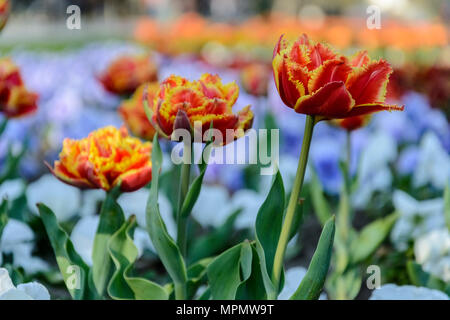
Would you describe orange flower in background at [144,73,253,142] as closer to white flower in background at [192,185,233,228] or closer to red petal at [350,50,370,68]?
red petal at [350,50,370,68]

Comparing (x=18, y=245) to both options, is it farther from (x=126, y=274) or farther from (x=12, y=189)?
(x=126, y=274)

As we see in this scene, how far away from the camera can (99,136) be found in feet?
3.13

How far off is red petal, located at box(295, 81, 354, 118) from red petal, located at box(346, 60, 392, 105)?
0.02 metres

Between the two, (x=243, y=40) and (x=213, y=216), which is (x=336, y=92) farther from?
(x=243, y=40)

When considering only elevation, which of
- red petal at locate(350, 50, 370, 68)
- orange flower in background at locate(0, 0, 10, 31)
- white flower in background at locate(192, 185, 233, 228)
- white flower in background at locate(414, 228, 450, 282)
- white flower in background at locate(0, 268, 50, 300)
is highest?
orange flower in background at locate(0, 0, 10, 31)

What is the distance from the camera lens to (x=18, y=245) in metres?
1.30

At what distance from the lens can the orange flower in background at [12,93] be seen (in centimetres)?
131

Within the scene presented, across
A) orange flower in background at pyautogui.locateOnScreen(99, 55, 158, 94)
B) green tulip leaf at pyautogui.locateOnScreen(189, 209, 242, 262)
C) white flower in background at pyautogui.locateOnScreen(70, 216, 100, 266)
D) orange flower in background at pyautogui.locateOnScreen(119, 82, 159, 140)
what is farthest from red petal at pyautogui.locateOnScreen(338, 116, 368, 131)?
orange flower in background at pyautogui.locateOnScreen(99, 55, 158, 94)

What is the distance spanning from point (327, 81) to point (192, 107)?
0.62 feet

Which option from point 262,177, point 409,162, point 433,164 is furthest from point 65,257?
point 409,162

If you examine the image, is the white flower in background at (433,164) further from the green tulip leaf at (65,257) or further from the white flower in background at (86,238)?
the green tulip leaf at (65,257)

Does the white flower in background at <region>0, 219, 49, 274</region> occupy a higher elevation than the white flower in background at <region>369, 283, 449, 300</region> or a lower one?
higher

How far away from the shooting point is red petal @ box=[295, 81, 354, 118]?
0.75 metres

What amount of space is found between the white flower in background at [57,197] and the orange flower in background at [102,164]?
0.59 metres
